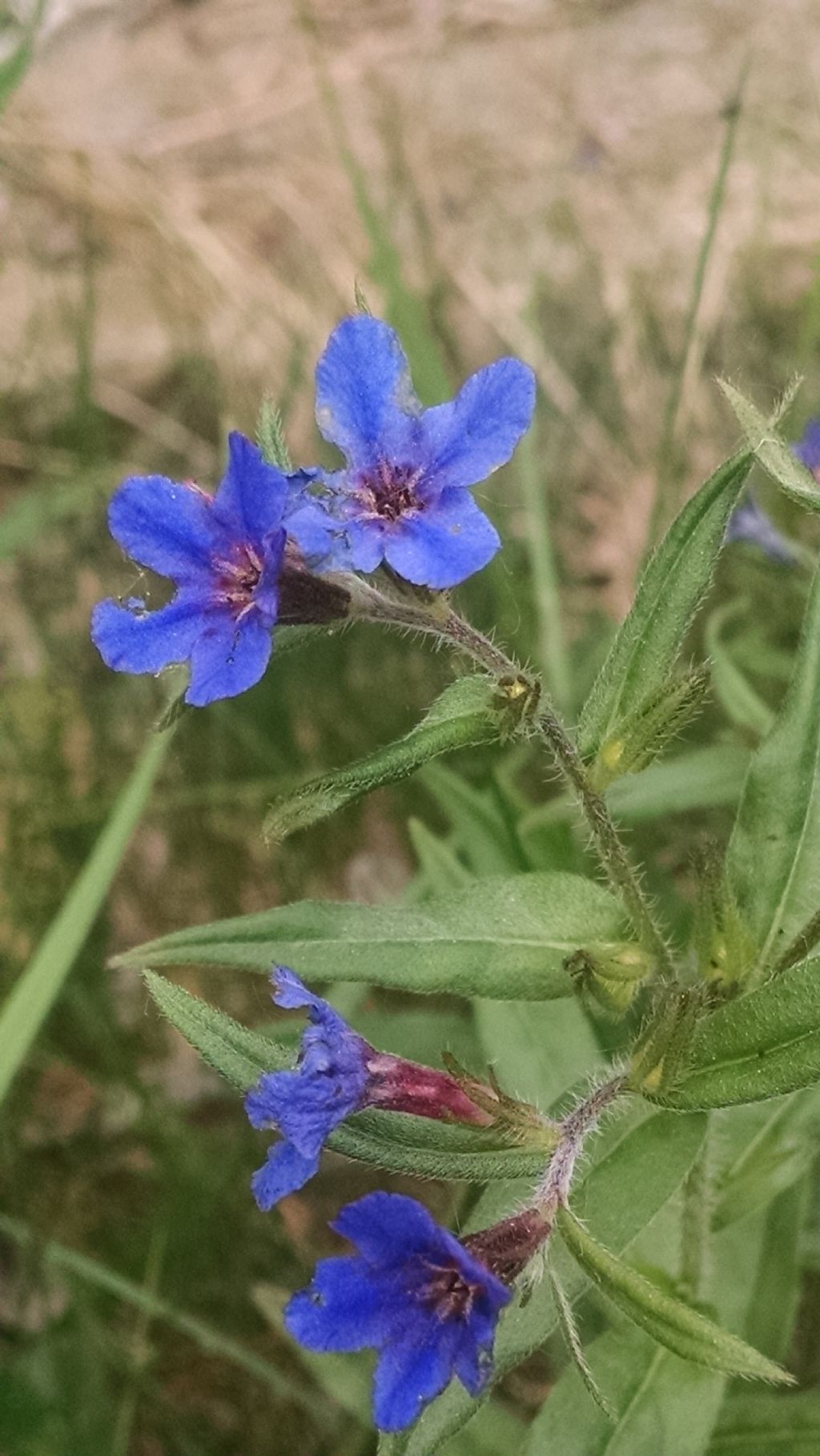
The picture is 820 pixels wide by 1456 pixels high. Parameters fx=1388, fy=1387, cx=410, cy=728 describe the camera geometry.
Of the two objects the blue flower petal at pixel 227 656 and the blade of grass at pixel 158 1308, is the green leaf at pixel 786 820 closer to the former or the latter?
the blue flower petal at pixel 227 656

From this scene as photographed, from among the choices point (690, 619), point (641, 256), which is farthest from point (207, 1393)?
point (641, 256)

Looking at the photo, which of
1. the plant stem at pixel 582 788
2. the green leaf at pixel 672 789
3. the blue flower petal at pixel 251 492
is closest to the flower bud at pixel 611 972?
the plant stem at pixel 582 788

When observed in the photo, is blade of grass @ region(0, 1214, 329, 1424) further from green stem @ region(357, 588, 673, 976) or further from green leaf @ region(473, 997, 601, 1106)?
green stem @ region(357, 588, 673, 976)

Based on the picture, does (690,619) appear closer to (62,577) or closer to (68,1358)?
(68,1358)

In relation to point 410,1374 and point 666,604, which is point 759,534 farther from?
point 410,1374

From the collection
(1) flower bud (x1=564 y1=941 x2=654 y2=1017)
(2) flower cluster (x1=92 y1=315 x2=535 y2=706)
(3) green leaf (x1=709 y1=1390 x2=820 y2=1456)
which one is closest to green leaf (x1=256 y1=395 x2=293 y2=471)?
(2) flower cluster (x1=92 y1=315 x2=535 y2=706)

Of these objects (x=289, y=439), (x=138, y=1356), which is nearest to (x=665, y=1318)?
(x=138, y=1356)
